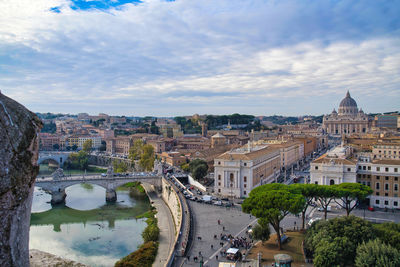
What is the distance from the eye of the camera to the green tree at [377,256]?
1095cm

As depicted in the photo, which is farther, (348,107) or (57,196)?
(348,107)

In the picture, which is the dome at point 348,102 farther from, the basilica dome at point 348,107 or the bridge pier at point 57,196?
the bridge pier at point 57,196

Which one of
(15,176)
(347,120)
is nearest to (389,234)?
(15,176)

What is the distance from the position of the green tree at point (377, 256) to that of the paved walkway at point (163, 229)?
8076 millimetres

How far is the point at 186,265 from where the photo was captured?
1335 cm

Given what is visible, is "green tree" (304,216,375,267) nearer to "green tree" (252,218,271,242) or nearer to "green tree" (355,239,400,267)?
"green tree" (355,239,400,267)

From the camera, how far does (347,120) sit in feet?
294

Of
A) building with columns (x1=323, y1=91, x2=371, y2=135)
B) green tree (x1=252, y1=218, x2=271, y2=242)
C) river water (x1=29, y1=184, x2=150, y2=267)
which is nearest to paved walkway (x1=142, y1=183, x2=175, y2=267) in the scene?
river water (x1=29, y1=184, x2=150, y2=267)

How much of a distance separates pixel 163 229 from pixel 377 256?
13123mm

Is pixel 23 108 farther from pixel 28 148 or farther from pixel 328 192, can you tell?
pixel 328 192

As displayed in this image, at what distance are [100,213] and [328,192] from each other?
55.1ft

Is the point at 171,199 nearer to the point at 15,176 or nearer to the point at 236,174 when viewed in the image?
the point at 236,174

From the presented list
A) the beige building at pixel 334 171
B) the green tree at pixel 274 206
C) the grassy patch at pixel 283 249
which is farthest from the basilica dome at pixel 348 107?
the green tree at pixel 274 206

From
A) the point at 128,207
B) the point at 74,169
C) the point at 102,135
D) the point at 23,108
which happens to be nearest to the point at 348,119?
the point at 102,135
